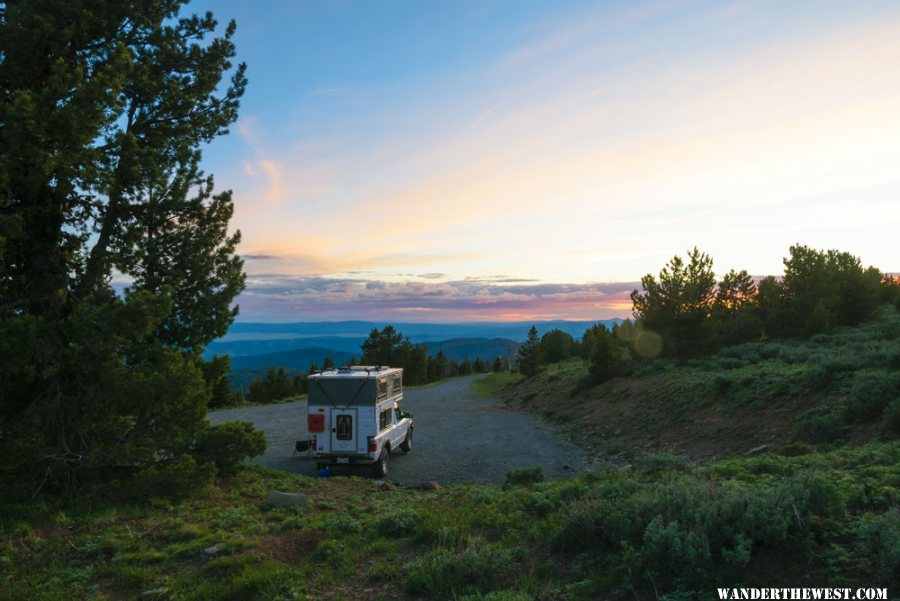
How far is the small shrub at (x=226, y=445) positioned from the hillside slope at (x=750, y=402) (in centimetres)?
1273

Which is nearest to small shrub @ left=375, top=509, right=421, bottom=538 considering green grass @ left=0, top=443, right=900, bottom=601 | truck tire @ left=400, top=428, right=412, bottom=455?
green grass @ left=0, top=443, right=900, bottom=601

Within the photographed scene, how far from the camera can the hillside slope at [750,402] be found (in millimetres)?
13078

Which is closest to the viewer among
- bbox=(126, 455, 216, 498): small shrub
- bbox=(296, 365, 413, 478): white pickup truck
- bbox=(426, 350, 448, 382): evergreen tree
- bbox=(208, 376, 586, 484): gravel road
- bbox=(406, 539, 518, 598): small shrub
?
bbox=(406, 539, 518, 598): small shrub

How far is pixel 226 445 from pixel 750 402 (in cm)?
1705

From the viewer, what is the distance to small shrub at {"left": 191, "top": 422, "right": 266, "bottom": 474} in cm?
1132

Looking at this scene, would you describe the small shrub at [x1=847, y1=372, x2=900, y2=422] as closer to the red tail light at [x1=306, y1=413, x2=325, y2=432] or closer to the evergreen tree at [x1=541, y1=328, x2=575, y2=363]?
the red tail light at [x1=306, y1=413, x2=325, y2=432]

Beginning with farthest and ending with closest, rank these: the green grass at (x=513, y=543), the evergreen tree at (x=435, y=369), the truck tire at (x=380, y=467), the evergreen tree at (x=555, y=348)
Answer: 1. the evergreen tree at (x=435, y=369)
2. the evergreen tree at (x=555, y=348)
3. the truck tire at (x=380, y=467)
4. the green grass at (x=513, y=543)

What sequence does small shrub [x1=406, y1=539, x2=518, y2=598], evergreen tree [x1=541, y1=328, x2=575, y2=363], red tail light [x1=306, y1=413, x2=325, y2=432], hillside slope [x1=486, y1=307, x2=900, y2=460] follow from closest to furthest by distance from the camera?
small shrub [x1=406, y1=539, x2=518, y2=598] < hillside slope [x1=486, y1=307, x2=900, y2=460] < red tail light [x1=306, y1=413, x2=325, y2=432] < evergreen tree [x1=541, y1=328, x2=575, y2=363]

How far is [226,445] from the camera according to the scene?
11.6m

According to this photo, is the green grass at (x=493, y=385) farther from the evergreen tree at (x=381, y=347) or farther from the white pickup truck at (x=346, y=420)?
the white pickup truck at (x=346, y=420)

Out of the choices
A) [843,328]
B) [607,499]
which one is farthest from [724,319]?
[607,499]

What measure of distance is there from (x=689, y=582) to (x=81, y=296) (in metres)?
11.4

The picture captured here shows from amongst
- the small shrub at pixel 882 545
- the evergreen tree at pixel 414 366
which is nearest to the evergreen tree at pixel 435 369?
the evergreen tree at pixel 414 366

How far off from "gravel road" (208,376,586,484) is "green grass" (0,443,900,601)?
773 centimetres
